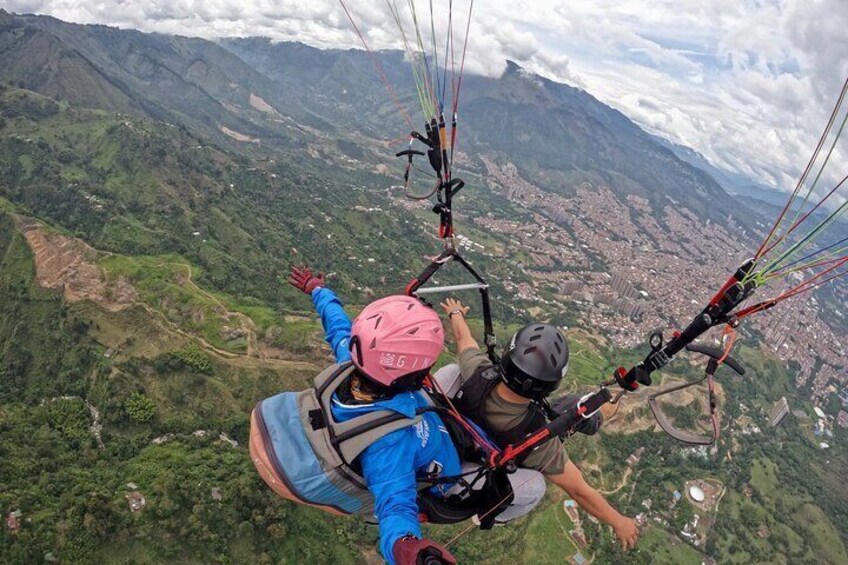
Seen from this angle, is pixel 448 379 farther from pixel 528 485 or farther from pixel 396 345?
pixel 396 345

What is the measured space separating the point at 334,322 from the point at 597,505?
10.9 feet

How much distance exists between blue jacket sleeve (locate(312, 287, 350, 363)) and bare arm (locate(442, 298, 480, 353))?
4.75 feet

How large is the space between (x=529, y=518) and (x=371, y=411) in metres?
42.6

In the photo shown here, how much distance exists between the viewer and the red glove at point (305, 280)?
235 inches

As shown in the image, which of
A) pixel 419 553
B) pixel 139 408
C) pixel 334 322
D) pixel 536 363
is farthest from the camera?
pixel 139 408

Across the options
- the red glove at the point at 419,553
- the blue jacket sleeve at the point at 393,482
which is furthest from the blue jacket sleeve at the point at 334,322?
the red glove at the point at 419,553

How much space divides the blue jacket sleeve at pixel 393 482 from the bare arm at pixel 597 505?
208cm

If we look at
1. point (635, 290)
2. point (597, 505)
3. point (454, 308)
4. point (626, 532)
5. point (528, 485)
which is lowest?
point (635, 290)

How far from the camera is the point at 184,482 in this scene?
29.4 metres

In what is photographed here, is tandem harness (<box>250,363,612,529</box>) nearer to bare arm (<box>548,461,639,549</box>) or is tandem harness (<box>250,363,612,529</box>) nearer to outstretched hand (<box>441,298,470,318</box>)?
bare arm (<box>548,461,639,549</box>)

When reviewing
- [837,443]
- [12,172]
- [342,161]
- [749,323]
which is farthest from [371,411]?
[342,161]

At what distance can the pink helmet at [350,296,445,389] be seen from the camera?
377cm

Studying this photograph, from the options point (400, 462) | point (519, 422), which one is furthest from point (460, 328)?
point (400, 462)

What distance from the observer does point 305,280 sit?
606cm
